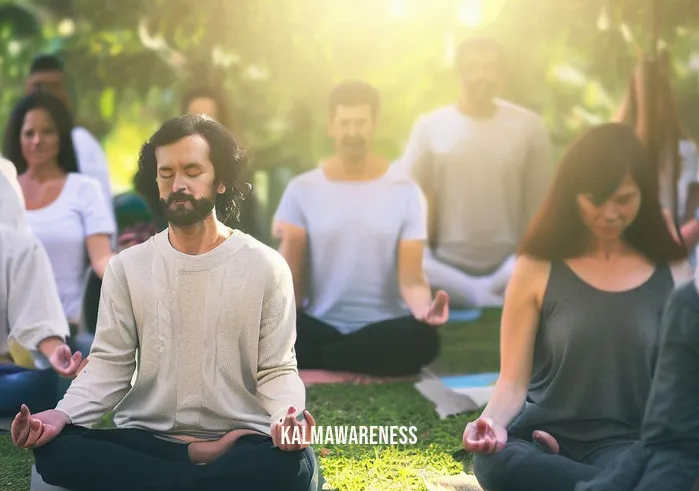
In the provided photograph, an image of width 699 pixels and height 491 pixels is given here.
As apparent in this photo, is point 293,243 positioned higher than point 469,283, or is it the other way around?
point 293,243

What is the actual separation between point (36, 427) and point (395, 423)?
2.20 m

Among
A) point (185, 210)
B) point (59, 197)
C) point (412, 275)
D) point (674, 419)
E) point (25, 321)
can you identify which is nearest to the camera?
point (674, 419)

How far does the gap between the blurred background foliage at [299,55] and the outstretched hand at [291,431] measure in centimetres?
321

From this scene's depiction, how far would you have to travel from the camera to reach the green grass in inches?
180

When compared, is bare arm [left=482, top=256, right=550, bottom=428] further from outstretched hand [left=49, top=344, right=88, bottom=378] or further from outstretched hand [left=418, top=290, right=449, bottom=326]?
outstretched hand [left=49, top=344, right=88, bottom=378]

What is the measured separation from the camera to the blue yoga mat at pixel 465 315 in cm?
687

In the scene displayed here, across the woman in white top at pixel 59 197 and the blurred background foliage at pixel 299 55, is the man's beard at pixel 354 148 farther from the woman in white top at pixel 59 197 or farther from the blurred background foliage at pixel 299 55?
the woman in white top at pixel 59 197

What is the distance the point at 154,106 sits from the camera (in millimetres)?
6984

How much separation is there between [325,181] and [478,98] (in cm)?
122

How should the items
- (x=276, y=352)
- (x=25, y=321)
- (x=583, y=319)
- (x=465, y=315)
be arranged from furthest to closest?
(x=465, y=315) < (x=25, y=321) < (x=583, y=319) < (x=276, y=352)

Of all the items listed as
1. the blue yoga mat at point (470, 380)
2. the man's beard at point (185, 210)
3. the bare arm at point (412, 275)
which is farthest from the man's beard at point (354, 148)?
the man's beard at point (185, 210)

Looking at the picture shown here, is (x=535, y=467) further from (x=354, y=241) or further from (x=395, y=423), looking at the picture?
(x=354, y=241)

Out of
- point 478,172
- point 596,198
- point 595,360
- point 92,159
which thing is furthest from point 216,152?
point 478,172

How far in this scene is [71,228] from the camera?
6.23m
